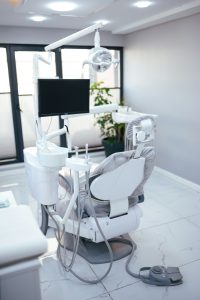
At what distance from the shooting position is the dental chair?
6.12ft

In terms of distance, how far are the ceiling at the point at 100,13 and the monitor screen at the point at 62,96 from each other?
111 cm

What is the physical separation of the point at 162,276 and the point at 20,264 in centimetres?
146

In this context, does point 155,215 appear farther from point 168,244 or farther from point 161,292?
point 161,292

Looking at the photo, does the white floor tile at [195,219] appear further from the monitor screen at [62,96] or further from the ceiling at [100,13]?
the ceiling at [100,13]

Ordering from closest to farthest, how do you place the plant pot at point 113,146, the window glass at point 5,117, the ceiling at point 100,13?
the ceiling at point 100,13
the window glass at point 5,117
the plant pot at point 113,146

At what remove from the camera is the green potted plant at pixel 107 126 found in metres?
4.36

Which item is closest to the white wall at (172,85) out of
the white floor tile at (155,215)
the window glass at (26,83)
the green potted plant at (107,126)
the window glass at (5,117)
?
the green potted plant at (107,126)

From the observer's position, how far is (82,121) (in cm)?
477

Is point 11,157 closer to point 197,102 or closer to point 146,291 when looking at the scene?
point 197,102

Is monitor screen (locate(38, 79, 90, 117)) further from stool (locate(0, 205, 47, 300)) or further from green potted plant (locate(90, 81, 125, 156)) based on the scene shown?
green potted plant (locate(90, 81, 125, 156))

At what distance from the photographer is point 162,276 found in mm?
1854

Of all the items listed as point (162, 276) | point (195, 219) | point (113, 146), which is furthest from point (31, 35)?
point (162, 276)

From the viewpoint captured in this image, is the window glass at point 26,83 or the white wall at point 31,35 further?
the window glass at point 26,83

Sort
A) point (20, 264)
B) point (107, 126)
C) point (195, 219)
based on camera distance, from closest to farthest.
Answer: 1. point (20, 264)
2. point (195, 219)
3. point (107, 126)
